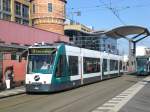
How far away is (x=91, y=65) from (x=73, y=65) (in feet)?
24.9

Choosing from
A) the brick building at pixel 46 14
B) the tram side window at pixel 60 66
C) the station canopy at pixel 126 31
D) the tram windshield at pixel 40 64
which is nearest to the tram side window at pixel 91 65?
the tram side window at pixel 60 66

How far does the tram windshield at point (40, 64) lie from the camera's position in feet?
91.0

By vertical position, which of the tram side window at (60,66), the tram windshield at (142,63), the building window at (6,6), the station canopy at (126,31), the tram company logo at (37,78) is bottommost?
the tram company logo at (37,78)

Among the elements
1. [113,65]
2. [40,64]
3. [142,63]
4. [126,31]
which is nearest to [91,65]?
[40,64]

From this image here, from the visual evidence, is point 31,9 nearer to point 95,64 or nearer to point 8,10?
point 8,10

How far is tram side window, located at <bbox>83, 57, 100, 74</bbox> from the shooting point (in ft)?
121

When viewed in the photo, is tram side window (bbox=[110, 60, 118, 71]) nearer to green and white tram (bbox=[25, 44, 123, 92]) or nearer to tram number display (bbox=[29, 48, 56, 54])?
green and white tram (bbox=[25, 44, 123, 92])

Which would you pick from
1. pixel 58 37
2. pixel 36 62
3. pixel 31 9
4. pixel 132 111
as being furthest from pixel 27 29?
pixel 31 9

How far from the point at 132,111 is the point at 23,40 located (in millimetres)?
24281

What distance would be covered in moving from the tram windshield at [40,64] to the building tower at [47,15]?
52107 millimetres

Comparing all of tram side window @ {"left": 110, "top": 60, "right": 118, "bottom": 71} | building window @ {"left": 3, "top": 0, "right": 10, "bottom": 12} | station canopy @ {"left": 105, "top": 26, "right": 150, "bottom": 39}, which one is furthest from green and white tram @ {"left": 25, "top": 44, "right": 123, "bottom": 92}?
station canopy @ {"left": 105, "top": 26, "right": 150, "bottom": 39}

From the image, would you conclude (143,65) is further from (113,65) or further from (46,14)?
Answer: (46,14)

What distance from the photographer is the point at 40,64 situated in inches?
1105

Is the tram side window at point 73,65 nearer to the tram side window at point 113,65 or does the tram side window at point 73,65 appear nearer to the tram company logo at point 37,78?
the tram company logo at point 37,78
